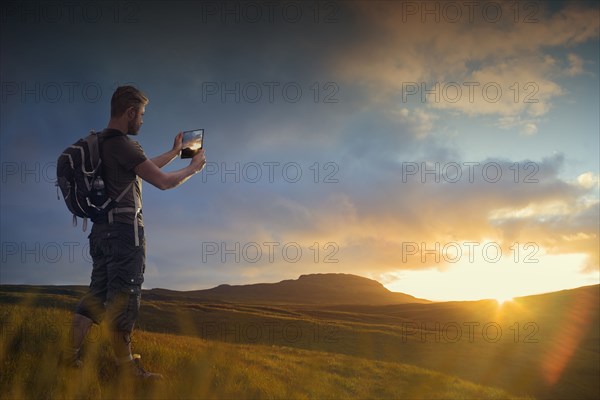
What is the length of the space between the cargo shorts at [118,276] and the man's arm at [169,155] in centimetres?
123

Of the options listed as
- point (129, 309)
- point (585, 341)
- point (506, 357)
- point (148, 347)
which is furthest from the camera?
point (585, 341)

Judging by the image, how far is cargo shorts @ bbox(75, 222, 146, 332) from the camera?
5.98 m

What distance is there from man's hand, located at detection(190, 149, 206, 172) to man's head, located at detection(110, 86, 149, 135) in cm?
101

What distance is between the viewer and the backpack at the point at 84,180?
5945mm

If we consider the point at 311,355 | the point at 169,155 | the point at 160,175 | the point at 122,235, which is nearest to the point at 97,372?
the point at 122,235

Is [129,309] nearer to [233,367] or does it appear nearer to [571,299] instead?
[233,367]

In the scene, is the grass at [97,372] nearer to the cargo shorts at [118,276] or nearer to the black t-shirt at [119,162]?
the cargo shorts at [118,276]

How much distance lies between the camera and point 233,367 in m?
8.65

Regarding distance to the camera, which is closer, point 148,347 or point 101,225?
point 101,225

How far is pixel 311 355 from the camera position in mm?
22891

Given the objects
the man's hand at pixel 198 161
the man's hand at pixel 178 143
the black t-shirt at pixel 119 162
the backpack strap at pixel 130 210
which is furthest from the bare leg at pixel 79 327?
the man's hand at pixel 178 143

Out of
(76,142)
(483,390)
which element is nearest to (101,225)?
(76,142)

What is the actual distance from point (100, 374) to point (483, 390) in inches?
933

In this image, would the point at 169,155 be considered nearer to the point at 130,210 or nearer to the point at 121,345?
the point at 130,210
